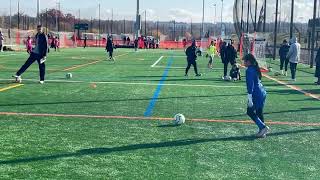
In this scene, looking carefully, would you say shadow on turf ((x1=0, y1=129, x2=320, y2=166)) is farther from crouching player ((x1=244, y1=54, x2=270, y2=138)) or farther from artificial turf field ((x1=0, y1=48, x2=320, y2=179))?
crouching player ((x1=244, y1=54, x2=270, y2=138))

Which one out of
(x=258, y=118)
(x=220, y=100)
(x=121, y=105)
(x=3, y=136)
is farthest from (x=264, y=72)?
(x=3, y=136)

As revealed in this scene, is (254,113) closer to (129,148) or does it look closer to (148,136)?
(148,136)

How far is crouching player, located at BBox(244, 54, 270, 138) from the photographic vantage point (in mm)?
9031

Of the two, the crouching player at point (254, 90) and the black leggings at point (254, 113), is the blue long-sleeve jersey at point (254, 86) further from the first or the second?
the black leggings at point (254, 113)

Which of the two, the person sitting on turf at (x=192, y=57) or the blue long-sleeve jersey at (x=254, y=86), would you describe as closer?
the blue long-sleeve jersey at (x=254, y=86)

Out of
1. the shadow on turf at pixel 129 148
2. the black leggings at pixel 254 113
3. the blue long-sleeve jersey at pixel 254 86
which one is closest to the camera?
the shadow on turf at pixel 129 148

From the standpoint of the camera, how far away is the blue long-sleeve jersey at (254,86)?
902 cm

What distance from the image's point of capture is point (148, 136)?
8891 mm

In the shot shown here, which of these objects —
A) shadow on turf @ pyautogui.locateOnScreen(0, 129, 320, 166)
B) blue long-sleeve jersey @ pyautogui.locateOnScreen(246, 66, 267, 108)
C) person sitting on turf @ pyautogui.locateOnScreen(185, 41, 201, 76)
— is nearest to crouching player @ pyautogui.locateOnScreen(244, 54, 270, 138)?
blue long-sleeve jersey @ pyautogui.locateOnScreen(246, 66, 267, 108)

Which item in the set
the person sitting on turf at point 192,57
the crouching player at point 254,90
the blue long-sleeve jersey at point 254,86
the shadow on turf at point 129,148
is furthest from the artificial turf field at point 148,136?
the person sitting on turf at point 192,57

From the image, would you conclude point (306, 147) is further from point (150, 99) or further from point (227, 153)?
point (150, 99)

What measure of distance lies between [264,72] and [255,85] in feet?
64.1

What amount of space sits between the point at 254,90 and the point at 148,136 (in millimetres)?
2152

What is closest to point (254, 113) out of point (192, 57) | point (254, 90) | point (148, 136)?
point (254, 90)
